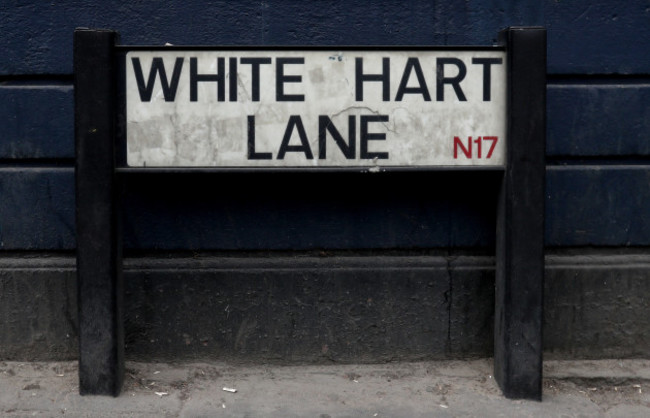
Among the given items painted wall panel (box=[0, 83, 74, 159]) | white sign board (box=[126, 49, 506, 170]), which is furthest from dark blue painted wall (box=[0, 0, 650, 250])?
white sign board (box=[126, 49, 506, 170])

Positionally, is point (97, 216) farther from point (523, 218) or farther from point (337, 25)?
point (523, 218)

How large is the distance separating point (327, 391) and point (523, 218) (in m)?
1.31

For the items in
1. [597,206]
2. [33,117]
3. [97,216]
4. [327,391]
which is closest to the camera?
[97,216]

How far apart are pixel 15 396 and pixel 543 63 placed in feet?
9.97

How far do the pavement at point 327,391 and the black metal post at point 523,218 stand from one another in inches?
8.8

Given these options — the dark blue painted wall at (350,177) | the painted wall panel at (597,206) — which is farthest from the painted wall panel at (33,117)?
the painted wall panel at (597,206)

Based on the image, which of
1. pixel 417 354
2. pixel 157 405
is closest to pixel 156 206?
pixel 157 405

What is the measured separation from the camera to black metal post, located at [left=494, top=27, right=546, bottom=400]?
369cm

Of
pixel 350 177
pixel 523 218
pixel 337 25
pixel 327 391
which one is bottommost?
pixel 327 391

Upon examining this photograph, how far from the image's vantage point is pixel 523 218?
3752 millimetres

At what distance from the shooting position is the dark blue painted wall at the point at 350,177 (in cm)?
424

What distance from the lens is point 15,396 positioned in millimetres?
3891

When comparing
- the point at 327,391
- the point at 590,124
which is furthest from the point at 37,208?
the point at 590,124

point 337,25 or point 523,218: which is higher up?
point 337,25
